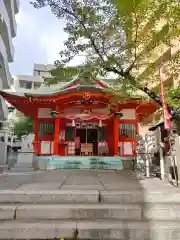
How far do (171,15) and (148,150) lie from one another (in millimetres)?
4724

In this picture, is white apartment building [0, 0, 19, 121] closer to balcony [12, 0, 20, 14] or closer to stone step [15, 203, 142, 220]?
balcony [12, 0, 20, 14]

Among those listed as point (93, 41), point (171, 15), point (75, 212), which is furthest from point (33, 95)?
point (75, 212)

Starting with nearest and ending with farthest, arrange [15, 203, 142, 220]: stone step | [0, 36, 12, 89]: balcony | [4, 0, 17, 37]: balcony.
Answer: [15, 203, 142, 220]: stone step
[0, 36, 12, 89]: balcony
[4, 0, 17, 37]: balcony

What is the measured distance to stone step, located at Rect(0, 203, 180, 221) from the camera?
3.80 metres

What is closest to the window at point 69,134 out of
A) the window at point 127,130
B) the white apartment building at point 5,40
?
the window at point 127,130

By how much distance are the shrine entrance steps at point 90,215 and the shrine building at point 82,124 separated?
270 inches

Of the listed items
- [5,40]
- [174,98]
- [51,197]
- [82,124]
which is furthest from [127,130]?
[5,40]

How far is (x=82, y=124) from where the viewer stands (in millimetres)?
14578

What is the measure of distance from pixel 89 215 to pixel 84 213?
104 millimetres

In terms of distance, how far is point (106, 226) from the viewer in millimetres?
3469

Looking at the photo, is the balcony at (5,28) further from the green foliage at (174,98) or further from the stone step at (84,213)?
the stone step at (84,213)

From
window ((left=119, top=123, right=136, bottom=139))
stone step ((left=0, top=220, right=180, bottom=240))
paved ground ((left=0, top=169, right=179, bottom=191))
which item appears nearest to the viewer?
stone step ((left=0, top=220, right=180, bottom=240))

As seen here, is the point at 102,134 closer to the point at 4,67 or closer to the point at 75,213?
the point at 75,213

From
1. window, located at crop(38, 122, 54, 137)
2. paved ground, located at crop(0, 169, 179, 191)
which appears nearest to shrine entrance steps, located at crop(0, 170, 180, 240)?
paved ground, located at crop(0, 169, 179, 191)
